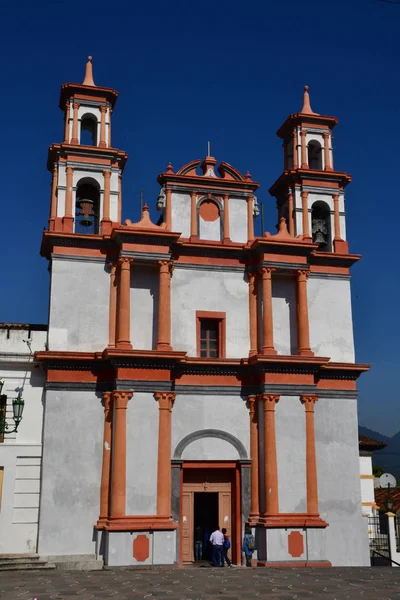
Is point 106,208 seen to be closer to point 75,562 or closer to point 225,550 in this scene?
point 75,562

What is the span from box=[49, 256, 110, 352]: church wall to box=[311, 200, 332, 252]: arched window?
25.8 feet

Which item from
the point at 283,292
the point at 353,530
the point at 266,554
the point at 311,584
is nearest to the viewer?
the point at 311,584

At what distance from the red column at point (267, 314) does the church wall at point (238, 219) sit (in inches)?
70.5

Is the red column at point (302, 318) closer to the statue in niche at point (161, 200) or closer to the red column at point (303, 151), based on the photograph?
the red column at point (303, 151)

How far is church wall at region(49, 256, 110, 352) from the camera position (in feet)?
77.2

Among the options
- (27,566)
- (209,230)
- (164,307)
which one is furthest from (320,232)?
(27,566)

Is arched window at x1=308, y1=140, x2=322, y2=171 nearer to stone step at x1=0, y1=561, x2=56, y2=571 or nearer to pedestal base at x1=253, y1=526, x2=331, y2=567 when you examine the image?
pedestal base at x1=253, y1=526, x2=331, y2=567

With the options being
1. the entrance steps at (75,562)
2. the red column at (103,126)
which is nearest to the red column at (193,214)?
the red column at (103,126)

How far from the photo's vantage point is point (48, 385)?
22.9 m

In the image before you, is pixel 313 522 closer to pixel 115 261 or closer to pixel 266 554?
pixel 266 554

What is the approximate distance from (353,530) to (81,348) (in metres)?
10.3

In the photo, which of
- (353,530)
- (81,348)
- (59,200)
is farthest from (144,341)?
(353,530)

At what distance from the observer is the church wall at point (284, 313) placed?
2495 centimetres

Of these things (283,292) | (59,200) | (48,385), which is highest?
(59,200)
